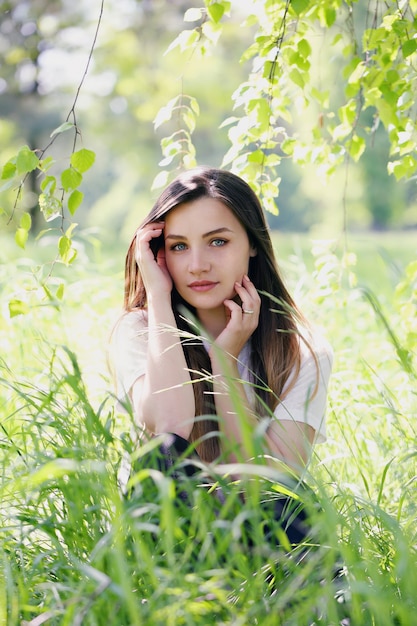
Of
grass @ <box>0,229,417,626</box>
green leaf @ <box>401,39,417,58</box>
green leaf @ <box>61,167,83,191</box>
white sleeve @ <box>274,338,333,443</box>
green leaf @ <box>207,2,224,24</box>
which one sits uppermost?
green leaf @ <box>207,2,224,24</box>

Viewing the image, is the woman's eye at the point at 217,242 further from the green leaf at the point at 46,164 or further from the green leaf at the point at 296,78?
the green leaf at the point at 46,164

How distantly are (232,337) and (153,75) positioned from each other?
876 inches

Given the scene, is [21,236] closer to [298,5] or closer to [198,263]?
[198,263]

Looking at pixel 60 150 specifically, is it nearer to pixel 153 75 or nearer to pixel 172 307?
pixel 153 75

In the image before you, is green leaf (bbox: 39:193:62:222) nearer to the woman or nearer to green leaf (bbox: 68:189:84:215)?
green leaf (bbox: 68:189:84:215)

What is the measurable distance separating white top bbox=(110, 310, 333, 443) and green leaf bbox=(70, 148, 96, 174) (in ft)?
1.79

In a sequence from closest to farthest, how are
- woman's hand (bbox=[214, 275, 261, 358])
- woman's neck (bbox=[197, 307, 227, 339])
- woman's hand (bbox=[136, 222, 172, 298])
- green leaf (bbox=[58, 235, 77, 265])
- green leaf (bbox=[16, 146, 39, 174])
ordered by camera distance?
green leaf (bbox=[16, 146, 39, 174]) < green leaf (bbox=[58, 235, 77, 265]) < woman's hand (bbox=[214, 275, 261, 358]) < woman's hand (bbox=[136, 222, 172, 298]) < woman's neck (bbox=[197, 307, 227, 339])

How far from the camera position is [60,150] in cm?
3334

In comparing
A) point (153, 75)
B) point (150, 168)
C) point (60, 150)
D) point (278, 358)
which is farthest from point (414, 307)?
point (60, 150)

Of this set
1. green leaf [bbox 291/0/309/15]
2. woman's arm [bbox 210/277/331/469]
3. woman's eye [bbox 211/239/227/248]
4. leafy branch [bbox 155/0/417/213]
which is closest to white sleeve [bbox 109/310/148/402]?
Answer: woman's arm [bbox 210/277/331/469]

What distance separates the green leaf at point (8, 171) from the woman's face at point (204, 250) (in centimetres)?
69

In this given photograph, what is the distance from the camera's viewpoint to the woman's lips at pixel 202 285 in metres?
2.60

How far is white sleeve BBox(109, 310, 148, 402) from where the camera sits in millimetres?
2559

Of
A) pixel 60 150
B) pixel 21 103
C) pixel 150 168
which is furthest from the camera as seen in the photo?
pixel 60 150
